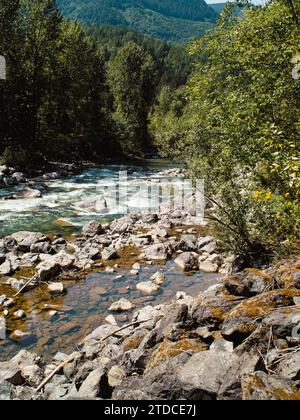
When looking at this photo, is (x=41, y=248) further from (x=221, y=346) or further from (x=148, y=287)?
(x=221, y=346)

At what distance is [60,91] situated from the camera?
39.5m

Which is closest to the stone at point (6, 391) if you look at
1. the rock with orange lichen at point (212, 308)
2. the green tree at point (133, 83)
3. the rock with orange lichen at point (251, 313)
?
the rock with orange lichen at point (212, 308)

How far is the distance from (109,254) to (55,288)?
3220 millimetres

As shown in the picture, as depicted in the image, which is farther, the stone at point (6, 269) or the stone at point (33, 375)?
the stone at point (6, 269)

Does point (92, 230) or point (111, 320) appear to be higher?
point (92, 230)

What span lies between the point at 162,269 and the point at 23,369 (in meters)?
6.69

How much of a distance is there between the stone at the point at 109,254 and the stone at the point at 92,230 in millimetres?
2287

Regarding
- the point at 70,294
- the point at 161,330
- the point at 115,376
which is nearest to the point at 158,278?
the point at 70,294

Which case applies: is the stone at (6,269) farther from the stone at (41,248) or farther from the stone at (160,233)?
the stone at (160,233)

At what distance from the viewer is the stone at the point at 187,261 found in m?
13.0

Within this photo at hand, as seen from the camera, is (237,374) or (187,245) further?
(187,245)

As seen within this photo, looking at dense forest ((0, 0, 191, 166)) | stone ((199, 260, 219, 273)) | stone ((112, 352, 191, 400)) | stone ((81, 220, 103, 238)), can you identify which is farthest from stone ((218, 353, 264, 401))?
dense forest ((0, 0, 191, 166))

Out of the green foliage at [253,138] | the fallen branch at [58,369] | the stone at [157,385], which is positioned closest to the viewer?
the stone at [157,385]

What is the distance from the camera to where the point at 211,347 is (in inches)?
235
